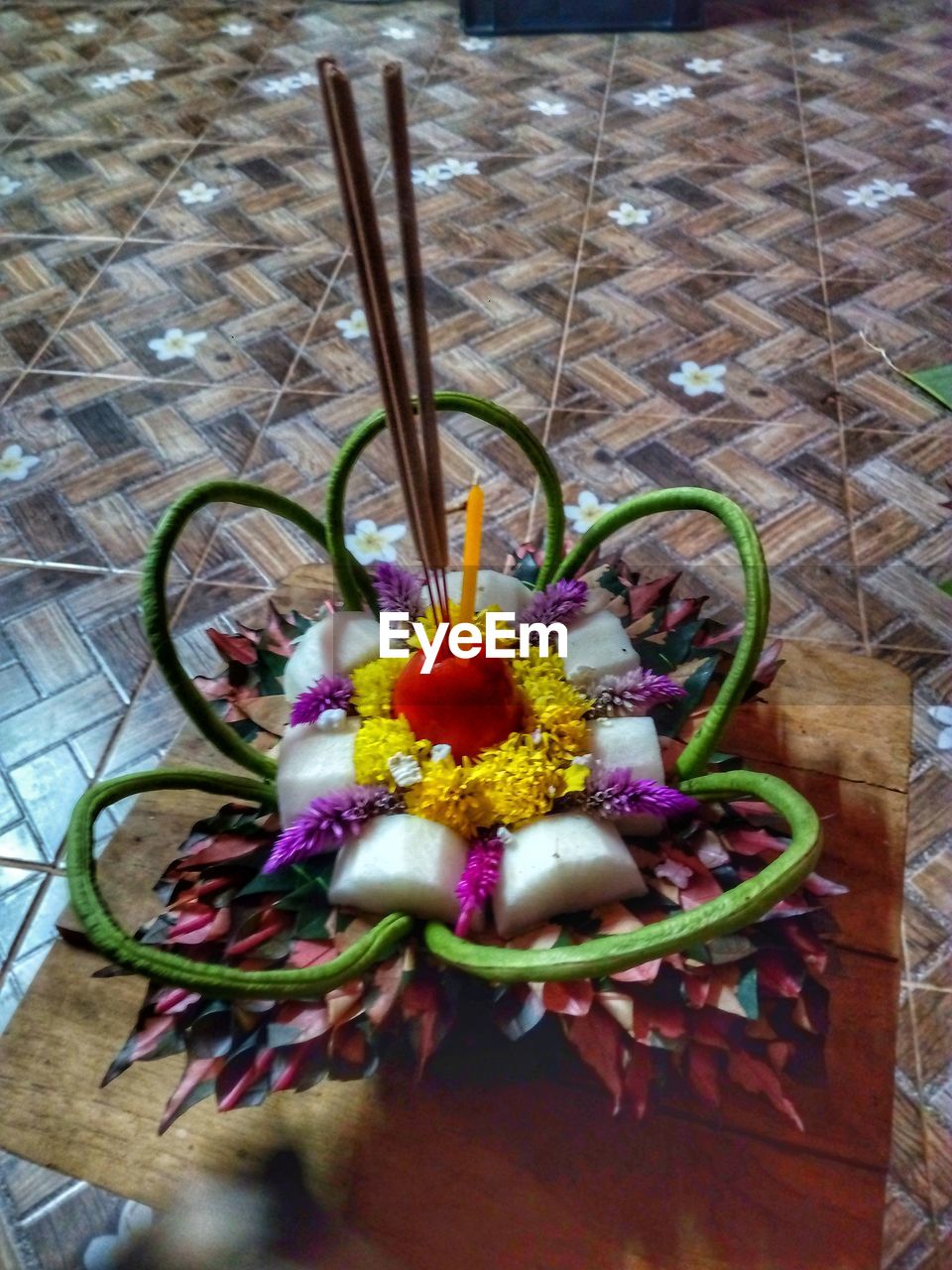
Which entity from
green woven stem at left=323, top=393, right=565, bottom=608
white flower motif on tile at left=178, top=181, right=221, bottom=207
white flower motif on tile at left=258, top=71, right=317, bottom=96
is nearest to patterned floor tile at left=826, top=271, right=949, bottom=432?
green woven stem at left=323, top=393, right=565, bottom=608

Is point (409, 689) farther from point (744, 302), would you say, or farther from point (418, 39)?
point (418, 39)

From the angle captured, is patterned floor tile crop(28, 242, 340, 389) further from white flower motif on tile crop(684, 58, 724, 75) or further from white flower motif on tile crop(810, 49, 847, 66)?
white flower motif on tile crop(810, 49, 847, 66)

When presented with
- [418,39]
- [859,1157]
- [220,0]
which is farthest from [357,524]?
[220,0]

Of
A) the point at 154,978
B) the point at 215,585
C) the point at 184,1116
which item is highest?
the point at 154,978

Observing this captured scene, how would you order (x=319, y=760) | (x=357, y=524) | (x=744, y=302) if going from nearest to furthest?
(x=319, y=760) < (x=357, y=524) < (x=744, y=302)

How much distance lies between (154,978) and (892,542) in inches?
30.6

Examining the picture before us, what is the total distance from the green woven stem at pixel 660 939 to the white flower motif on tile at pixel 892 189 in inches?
47.1

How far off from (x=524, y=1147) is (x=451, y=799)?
0.14 m

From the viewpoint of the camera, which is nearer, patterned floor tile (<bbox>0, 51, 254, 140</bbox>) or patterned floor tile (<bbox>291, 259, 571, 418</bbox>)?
patterned floor tile (<bbox>291, 259, 571, 418</bbox>)

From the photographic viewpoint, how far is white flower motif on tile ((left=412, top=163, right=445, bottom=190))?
1356 mm

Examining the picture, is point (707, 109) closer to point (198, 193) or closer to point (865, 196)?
point (865, 196)

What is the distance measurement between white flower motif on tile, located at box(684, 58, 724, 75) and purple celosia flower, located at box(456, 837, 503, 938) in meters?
1.53

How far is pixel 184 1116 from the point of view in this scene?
424mm

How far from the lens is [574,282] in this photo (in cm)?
120
